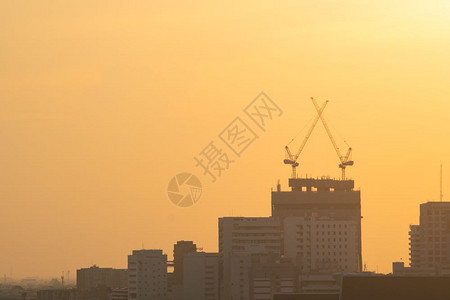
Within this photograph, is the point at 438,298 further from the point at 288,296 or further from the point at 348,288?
the point at 288,296

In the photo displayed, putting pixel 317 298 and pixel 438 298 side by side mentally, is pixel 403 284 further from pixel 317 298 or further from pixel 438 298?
pixel 317 298

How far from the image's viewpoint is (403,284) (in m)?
103

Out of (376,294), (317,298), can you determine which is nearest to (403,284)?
(376,294)

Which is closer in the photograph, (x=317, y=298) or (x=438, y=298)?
(x=438, y=298)

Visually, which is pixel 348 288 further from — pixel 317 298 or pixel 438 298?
pixel 317 298

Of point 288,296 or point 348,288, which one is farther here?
point 288,296

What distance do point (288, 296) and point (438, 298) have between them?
21.6m

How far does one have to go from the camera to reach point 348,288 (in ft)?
343

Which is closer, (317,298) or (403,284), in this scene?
(403,284)

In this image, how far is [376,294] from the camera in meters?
103

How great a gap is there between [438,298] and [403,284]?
91.3 inches

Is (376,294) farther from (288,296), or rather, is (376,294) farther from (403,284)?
(288,296)

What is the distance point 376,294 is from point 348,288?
94.1 inches

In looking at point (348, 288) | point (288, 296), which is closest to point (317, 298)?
point (288, 296)
